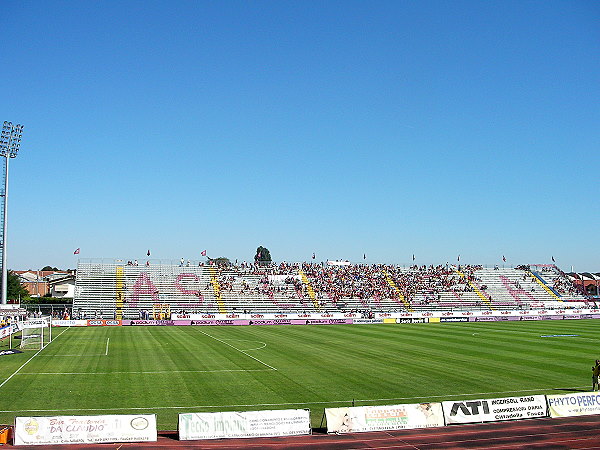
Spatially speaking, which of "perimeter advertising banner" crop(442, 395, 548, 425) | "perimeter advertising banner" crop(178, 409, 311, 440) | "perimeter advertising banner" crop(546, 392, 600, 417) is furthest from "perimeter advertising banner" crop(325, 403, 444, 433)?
"perimeter advertising banner" crop(546, 392, 600, 417)

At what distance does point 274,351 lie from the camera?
38.6m

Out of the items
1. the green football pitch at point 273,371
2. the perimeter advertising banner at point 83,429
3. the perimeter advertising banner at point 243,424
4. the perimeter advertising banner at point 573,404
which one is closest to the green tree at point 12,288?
the green football pitch at point 273,371

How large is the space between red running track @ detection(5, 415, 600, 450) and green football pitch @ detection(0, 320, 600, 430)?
7.55 feet

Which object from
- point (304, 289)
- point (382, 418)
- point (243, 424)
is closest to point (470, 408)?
point (382, 418)

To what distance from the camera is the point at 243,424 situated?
60.0ft

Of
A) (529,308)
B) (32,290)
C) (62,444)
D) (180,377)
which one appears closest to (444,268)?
(529,308)

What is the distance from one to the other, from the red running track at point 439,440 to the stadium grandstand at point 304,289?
52.2 meters

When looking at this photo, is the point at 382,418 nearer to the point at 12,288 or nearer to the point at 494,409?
the point at 494,409

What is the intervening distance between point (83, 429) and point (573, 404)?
57.5ft

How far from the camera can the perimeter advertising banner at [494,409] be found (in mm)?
19891

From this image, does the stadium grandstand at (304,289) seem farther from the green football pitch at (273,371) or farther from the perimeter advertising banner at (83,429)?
the perimeter advertising banner at (83,429)

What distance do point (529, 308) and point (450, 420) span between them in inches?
2775

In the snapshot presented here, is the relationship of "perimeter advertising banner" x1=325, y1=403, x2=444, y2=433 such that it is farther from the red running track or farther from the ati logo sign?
the ati logo sign

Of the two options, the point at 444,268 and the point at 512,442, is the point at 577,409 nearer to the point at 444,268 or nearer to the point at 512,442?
the point at 512,442
